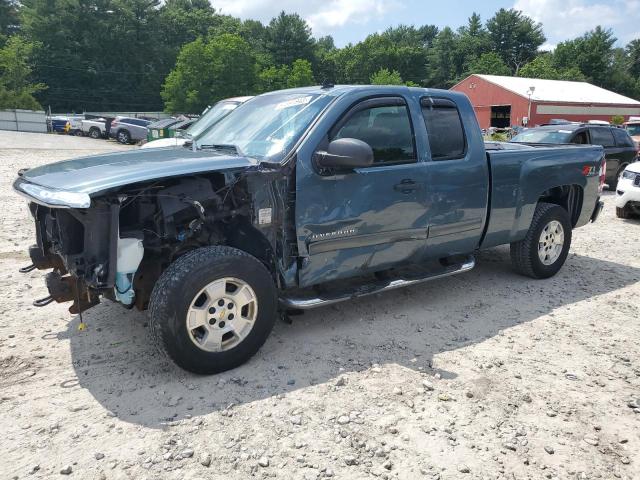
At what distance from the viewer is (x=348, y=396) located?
351 centimetres

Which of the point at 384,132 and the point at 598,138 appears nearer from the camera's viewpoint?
the point at 384,132

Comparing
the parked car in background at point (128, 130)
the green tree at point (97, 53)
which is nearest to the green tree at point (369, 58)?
the green tree at point (97, 53)

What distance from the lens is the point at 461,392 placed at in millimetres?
3600

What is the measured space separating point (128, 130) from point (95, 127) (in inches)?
213

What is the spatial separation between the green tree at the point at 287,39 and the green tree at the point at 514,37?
30728mm

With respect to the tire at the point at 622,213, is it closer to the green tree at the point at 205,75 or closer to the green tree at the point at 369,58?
the green tree at the point at 205,75

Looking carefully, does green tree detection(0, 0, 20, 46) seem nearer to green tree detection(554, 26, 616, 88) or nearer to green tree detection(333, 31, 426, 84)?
green tree detection(333, 31, 426, 84)

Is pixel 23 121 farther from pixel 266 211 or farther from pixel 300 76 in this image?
pixel 266 211

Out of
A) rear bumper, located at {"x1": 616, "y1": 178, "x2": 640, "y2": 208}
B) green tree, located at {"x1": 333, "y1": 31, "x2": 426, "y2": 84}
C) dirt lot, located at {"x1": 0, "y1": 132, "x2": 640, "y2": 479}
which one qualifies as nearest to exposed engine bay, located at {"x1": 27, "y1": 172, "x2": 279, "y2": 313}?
dirt lot, located at {"x1": 0, "y1": 132, "x2": 640, "y2": 479}

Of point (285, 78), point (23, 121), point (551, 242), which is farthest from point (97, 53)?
point (551, 242)

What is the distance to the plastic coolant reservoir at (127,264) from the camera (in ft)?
11.2

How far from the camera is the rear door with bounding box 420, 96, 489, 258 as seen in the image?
4684 millimetres

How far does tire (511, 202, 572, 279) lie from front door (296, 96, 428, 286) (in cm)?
172

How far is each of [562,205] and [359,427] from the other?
14.4 ft
